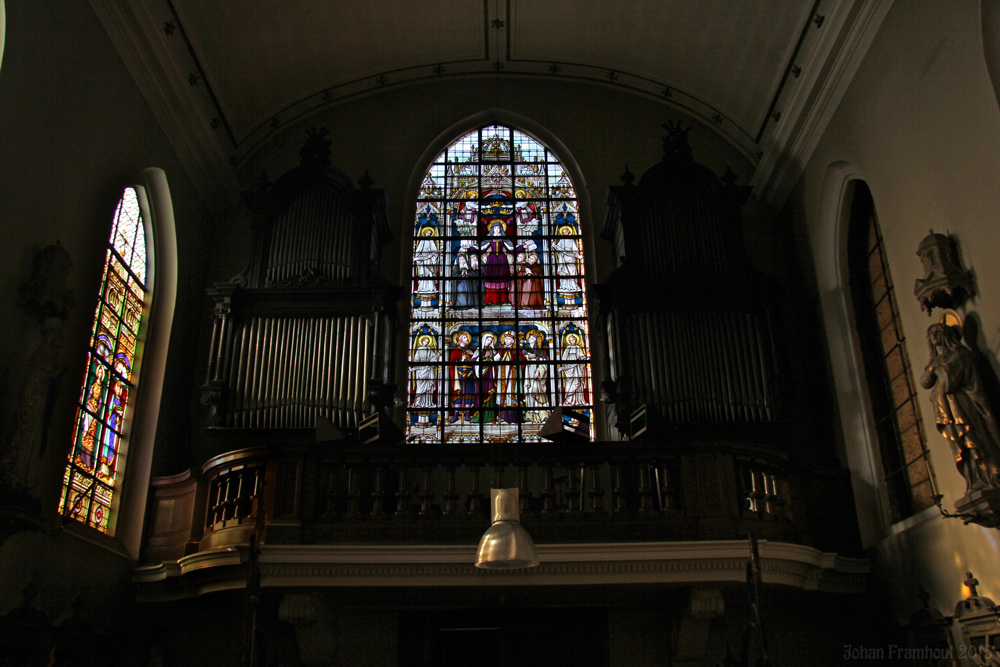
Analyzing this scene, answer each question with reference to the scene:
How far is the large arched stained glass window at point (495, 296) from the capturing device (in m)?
10.9

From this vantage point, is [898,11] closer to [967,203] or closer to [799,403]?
[967,203]

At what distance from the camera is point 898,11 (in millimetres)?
8453

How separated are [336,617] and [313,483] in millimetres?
1372

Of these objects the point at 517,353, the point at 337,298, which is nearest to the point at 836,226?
the point at 517,353

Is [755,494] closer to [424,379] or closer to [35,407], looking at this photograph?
[424,379]

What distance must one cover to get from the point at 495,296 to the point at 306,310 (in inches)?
99.0

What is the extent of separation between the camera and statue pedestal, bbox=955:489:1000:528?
642 cm

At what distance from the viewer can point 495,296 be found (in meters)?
11.7

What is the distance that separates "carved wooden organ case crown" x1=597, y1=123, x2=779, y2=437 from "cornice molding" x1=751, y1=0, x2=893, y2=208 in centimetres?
68

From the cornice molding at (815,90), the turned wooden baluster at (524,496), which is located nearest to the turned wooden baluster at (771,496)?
the turned wooden baluster at (524,496)

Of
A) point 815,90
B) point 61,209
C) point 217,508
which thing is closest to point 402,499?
point 217,508

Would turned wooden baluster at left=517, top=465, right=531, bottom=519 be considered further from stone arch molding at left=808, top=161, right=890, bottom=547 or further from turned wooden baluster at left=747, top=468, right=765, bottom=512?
stone arch molding at left=808, top=161, right=890, bottom=547

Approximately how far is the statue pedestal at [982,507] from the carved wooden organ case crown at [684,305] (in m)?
3.04

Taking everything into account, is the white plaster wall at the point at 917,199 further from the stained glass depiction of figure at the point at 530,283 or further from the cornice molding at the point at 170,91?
the cornice molding at the point at 170,91
